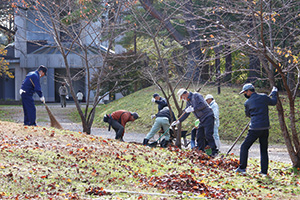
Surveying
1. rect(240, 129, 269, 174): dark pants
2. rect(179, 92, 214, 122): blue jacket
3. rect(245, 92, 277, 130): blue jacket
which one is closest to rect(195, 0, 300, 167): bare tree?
rect(245, 92, 277, 130): blue jacket

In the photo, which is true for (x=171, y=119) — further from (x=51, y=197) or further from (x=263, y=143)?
(x=51, y=197)

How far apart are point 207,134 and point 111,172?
3.36m

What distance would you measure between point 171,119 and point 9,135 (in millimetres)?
4810

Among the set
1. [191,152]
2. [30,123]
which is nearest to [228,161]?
[191,152]

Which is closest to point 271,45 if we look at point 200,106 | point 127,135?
point 200,106

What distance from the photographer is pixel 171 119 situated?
12.1 metres

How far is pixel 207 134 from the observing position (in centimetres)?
1002

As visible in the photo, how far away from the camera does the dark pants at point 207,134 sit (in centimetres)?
999

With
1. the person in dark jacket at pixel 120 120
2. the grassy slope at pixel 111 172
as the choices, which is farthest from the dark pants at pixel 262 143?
the person in dark jacket at pixel 120 120

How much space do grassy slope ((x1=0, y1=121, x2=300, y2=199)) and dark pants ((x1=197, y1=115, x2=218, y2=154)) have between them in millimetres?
536

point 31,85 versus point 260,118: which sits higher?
point 31,85

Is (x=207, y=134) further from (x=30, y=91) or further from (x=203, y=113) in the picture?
(x=30, y=91)

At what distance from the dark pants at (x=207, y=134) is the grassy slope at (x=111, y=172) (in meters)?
0.54

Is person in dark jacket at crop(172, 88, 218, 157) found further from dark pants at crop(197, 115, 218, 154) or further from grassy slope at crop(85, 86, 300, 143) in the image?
grassy slope at crop(85, 86, 300, 143)
